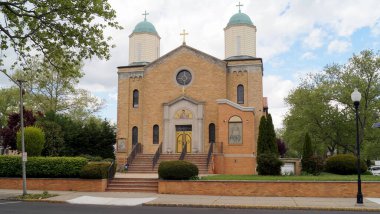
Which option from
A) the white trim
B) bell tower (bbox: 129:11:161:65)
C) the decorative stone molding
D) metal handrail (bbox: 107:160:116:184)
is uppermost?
bell tower (bbox: 129:11:161:65)

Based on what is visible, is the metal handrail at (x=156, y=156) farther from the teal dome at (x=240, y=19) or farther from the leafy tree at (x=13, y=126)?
the teal dome at (x=240, y=19)

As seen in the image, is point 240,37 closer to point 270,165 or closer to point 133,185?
point 270,165

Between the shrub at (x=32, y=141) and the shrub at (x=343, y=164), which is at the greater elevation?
the shrub at (x=32, y=141)

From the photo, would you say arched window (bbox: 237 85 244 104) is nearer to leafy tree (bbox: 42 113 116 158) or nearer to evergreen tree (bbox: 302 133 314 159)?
evergreen tree (bbox: 302 133 314 159)

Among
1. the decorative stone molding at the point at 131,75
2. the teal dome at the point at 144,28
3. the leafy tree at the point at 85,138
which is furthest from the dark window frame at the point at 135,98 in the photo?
the teal dome at the point at 144,28

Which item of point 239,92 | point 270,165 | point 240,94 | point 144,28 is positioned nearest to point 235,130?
point 240,94

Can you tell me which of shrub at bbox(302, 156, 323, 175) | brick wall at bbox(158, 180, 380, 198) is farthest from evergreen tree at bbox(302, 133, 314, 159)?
brick wall at bbox(158, 180, 380, 198)

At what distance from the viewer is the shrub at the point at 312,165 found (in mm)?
24631

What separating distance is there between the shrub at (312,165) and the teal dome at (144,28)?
20.9 meters

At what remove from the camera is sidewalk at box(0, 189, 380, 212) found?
15726 millimetres

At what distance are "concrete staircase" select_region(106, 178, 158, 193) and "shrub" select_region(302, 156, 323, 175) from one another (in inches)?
372

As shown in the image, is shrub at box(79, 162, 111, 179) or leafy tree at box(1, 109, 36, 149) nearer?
shrub at box(79, 162, 111, 179)

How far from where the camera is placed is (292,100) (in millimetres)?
45156

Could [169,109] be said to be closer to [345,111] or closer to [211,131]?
[211,131]
